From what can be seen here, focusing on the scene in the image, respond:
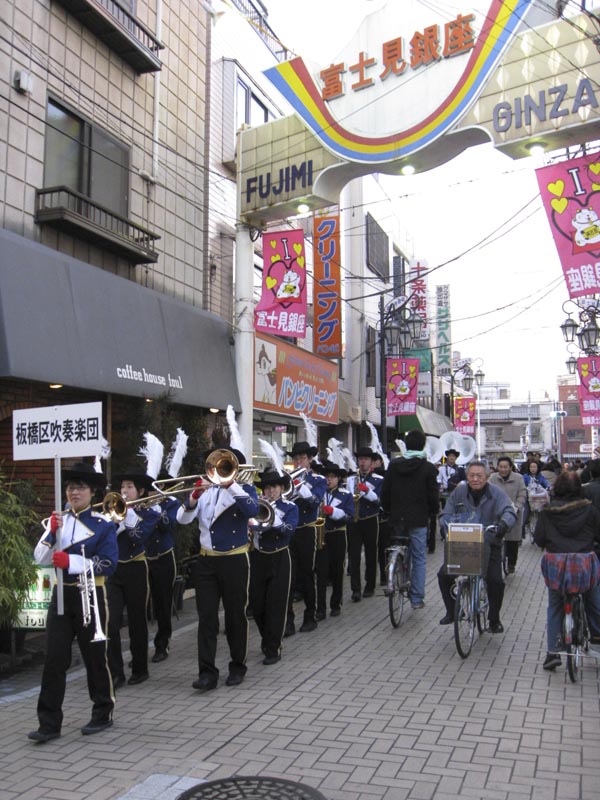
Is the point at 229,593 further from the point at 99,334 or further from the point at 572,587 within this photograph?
the point at 99,334

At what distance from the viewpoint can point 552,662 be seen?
6.77 metres

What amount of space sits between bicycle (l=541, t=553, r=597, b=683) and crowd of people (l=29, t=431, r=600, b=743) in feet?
0.45

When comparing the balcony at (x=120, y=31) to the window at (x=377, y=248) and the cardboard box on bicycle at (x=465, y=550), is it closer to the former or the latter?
the cardboard box on bicycle at (x=465, y=550)

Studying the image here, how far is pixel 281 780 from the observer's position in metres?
4.46

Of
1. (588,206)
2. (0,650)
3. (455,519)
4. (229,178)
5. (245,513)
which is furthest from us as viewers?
(229,178)

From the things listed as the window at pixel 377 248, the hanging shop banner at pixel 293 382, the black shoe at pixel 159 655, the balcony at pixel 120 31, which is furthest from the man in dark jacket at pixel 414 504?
the window at pixel 377 248

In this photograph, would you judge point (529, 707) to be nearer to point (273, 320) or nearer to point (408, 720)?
point (408, 720)

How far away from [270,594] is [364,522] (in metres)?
3.41

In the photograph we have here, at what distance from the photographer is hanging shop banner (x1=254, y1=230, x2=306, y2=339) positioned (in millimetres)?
13789

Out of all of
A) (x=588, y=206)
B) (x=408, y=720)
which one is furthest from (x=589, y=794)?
(x=588, y=206)

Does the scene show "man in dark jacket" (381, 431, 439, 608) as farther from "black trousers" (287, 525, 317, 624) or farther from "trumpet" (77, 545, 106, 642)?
"trumpet" (77, 545, 106, 642)

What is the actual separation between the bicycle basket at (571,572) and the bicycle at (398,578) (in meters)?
2.19

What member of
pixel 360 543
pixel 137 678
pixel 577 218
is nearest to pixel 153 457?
pixel 137 678

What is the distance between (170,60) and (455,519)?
1007 cm
